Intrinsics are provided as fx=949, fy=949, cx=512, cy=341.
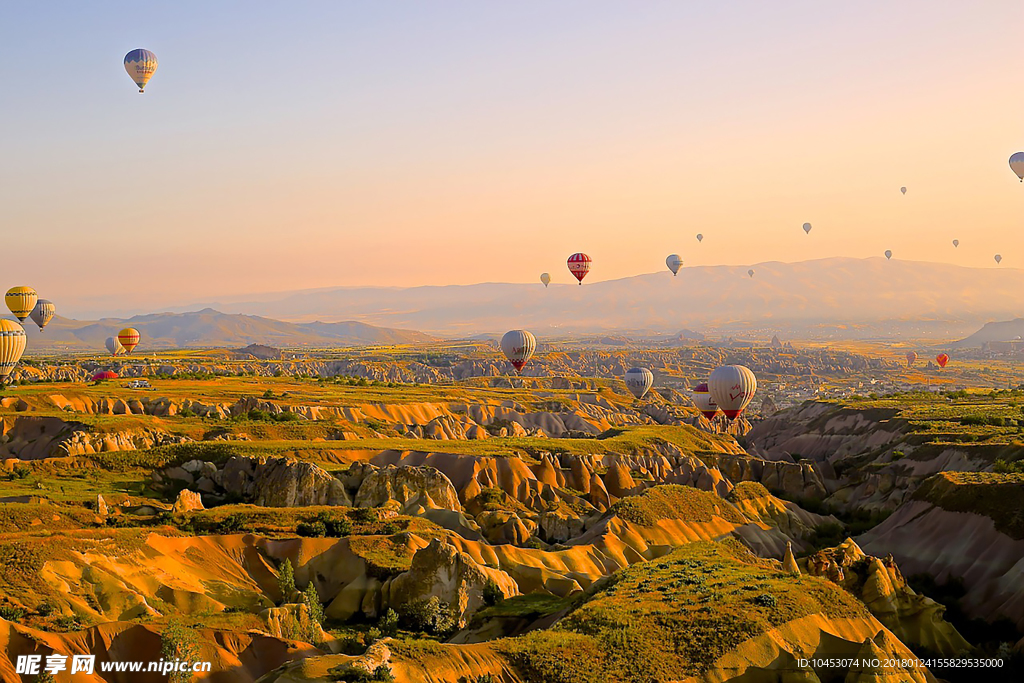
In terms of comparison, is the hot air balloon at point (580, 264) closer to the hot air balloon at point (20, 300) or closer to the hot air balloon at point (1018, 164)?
the hot air balloon at point (1018, 164)

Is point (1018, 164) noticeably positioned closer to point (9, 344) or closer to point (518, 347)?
point (518, 347)

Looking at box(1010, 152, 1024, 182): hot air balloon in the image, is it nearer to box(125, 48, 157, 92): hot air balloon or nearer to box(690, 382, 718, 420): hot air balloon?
box(690, 382, 718, 420): hot air balloon

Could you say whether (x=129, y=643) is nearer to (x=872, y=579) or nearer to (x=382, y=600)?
(x=382, y=600)

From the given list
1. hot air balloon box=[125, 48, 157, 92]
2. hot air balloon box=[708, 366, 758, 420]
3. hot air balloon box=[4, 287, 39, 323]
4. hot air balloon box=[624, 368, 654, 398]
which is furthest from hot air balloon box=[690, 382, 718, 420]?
hot air balloon box=[4, 287, 39, 323]

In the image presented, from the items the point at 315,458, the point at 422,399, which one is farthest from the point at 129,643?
the point at 422,399

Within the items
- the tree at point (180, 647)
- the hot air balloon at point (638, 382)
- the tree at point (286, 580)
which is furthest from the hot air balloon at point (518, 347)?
the tree at point (180, 647)

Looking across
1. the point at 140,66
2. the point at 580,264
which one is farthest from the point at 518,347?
the point at 140,66
